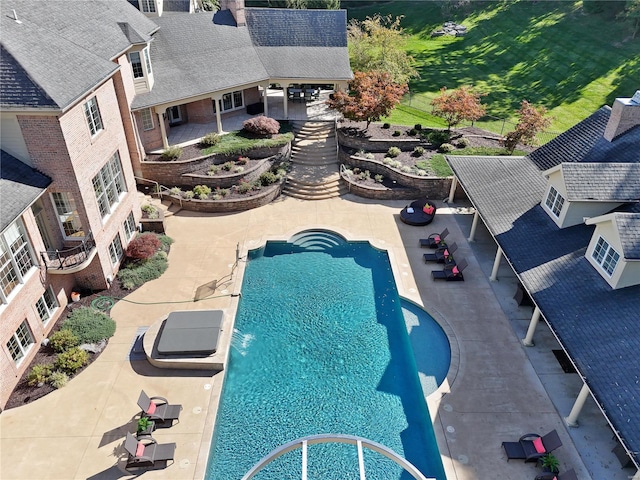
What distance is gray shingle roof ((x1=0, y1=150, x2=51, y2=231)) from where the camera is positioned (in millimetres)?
15203

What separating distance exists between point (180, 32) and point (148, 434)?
2706 cm

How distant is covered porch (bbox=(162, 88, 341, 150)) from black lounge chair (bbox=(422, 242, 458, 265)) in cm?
1533

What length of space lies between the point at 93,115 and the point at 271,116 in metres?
16.5

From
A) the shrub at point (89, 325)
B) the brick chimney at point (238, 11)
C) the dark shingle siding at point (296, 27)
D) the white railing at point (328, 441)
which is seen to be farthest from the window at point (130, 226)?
the brick chimney at point (238, 11)

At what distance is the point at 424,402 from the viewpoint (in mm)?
15727

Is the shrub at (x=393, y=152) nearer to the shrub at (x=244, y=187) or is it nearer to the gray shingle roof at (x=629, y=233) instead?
the shrub at (x=244, y=187)

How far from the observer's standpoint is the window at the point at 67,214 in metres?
17.9

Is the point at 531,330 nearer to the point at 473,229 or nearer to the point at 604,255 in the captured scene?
the point at 604,255

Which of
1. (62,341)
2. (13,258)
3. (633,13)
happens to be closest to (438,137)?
(62,341)

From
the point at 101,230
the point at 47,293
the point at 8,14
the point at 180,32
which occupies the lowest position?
the point at 47,293

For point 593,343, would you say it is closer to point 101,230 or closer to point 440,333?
point 440,333

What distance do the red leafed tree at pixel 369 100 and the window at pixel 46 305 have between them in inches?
789

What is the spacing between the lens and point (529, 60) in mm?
46312

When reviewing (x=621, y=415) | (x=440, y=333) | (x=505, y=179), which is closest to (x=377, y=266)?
(x=440, y=333)
